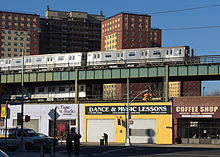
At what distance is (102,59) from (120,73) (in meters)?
11.4

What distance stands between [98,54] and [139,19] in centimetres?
12225

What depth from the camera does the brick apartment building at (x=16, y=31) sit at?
636 ft

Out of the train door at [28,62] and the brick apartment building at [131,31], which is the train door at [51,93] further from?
the brick apartment building at [131,31]

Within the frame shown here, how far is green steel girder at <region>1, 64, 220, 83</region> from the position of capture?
58.8 m

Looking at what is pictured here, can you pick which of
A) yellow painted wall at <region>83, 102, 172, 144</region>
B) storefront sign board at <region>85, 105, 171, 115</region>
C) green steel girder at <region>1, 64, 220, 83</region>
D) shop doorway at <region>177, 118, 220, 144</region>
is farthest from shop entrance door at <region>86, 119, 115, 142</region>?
shop doorway at <region>177, 118, 220, 144</region>

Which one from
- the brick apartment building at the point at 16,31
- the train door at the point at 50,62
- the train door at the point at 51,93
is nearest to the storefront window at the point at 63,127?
the train door at the point at 51,93

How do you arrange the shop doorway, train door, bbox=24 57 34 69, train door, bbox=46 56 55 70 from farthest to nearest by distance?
train door, bbox=24 57 34 69 < train door, bbox=46 56 55 70 < the shop doorway

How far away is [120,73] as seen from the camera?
63.5 metres

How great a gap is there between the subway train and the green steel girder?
1748 mm

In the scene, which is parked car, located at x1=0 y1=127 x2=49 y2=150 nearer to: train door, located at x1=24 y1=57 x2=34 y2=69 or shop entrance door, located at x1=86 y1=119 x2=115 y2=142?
shop entrance door, located at x1=86 y1=119 x2=115 y2=142

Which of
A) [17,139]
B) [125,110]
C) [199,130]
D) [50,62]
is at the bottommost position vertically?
[199,130]

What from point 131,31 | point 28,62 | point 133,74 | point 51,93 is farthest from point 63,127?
point 131,31

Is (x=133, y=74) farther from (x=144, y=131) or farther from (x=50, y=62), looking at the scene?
(x=50, y=62)

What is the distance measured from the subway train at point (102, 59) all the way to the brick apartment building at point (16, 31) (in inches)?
4397
